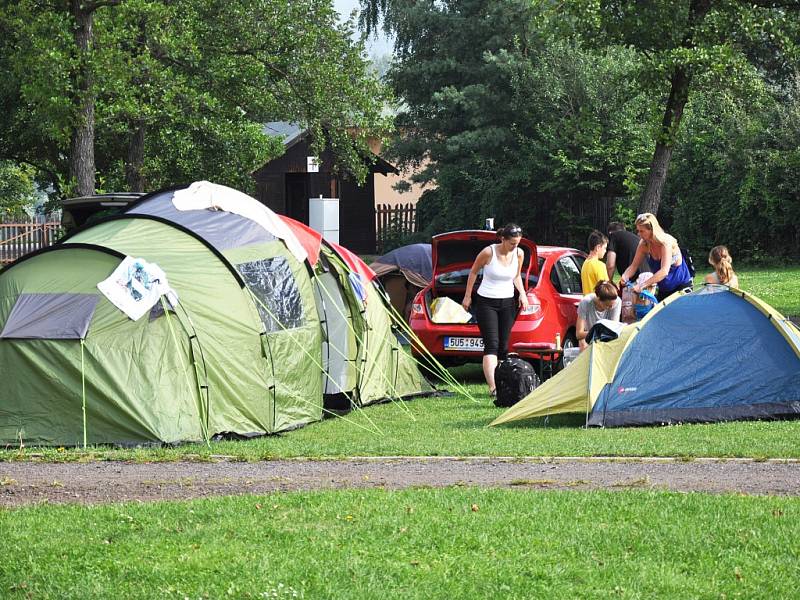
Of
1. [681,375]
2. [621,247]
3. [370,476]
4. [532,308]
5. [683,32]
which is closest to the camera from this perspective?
[370,476]

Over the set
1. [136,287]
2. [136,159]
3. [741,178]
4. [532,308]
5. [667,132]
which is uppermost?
[667,132]

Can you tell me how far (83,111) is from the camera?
19.8 metres

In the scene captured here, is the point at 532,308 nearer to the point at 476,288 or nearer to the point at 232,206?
the point at 476,288

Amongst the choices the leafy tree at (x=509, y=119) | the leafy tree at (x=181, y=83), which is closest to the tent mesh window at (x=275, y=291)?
the leafy tree at (x=181, y=83)

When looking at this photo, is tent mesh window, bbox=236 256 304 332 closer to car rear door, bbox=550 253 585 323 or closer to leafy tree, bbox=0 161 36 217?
car rear door, bbox=550 253 585 323

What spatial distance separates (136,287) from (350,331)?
9.63 feet

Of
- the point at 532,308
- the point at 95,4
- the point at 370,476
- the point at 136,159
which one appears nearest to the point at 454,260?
the point at 532,308

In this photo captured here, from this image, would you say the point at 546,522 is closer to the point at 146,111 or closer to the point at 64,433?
the point at 64,433

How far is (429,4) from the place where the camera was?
1751 inches

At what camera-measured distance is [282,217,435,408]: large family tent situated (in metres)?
12.5

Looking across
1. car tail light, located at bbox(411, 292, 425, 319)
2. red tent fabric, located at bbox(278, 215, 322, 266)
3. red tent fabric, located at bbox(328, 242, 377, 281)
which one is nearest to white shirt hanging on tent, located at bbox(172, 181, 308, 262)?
red tent fabric, located at bbox(278, 215, 322, 266)

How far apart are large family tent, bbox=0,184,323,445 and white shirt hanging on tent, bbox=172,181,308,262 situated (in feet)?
0.05

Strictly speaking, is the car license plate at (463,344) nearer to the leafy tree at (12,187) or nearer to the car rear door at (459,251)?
the car rear door at (459,251)

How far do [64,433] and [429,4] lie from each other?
120 ft
